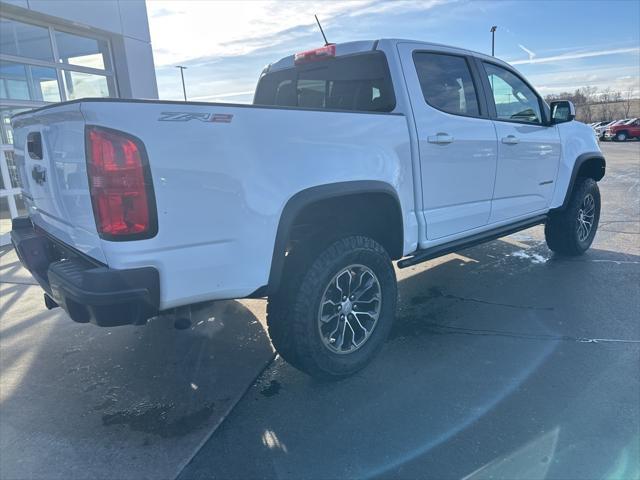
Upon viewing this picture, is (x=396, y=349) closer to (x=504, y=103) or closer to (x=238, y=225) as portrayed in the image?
(x=238, y=225)

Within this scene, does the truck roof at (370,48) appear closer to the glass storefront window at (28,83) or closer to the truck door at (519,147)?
the truck door at (519,147)

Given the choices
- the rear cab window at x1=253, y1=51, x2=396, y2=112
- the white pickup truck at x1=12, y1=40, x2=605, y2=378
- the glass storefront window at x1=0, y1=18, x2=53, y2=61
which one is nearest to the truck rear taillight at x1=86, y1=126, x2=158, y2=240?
the white pickup truck at x1=12, y1=40, x2=605, y2=378

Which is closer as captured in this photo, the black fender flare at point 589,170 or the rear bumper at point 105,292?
the rear bumper at point 105,292

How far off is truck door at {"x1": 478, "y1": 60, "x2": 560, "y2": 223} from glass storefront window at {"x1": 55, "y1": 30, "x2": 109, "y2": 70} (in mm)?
7930

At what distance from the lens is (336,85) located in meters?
3.80

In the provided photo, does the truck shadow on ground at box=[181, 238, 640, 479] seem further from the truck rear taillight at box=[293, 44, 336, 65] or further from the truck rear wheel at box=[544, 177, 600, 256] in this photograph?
the truck rear taillight at box=[293, 44, 336, 65]

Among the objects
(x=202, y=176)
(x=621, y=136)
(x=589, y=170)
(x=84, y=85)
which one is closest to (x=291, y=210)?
(x=202, y=176)

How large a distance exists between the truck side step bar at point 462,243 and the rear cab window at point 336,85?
1.07 metres

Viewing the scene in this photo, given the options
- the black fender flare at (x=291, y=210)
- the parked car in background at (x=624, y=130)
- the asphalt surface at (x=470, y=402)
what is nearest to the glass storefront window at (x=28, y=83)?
the asphalt surface at (x=470, y=402)

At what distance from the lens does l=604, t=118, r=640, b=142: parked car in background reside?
3062 centimetres

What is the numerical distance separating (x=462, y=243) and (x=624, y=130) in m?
33.8

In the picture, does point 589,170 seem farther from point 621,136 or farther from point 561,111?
point 621,136

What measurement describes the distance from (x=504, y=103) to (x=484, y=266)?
187cm

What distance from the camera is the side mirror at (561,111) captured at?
4.74 meters
